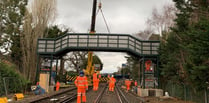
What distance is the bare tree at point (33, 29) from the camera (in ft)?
90.0

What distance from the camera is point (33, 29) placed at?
27641mm

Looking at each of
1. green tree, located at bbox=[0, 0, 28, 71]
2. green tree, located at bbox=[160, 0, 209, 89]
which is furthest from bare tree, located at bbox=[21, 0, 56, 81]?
green tree, located at bbox=[160, 0, 209, 89]

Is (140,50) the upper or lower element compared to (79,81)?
upper

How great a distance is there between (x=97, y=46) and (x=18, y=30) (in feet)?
44.4

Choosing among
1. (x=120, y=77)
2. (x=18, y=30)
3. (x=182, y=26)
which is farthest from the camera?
(x=120, y=77)

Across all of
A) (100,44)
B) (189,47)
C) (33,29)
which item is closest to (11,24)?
(33,29)

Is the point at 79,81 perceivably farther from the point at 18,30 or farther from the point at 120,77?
the point at 120,77

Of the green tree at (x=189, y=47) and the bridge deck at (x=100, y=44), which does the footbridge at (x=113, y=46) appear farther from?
the green tree at (x=189, y=47)

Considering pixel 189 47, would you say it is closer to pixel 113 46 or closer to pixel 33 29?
pixel 113 46

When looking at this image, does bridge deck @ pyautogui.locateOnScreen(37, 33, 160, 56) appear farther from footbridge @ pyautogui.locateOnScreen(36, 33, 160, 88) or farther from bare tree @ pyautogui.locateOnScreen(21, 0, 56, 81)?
bare tree @ pyautogui.locateOnScreen(21, 0, 56, 81)

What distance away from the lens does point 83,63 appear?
54250 millimetres

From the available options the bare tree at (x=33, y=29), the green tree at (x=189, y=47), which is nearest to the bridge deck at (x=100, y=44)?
the green tree at (x=189, y=47)

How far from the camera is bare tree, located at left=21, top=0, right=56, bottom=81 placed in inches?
1080

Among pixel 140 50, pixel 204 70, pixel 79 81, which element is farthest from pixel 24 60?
pixel 204 70
